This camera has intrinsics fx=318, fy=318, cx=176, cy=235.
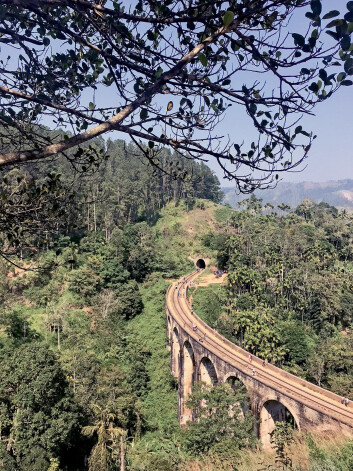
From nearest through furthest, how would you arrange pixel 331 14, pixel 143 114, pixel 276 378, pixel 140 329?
pixel 331 14
pixel 143 114
pixel 276 378
pixel 140 329

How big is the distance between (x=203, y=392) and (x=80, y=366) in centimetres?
924

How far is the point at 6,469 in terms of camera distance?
15172mm

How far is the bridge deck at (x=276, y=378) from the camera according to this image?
62.1 ft

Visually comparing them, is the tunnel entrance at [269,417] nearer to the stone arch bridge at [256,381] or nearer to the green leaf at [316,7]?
the stone arch bridge at [256,381]

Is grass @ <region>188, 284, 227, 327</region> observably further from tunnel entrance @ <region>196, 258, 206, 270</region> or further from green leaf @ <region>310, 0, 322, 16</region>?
green leaf @ <region>310, 0, 322, 16</region>

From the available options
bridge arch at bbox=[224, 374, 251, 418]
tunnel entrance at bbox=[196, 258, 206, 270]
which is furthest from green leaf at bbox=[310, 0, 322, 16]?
tunnel entrance at bbox=[196, 258, 206, 270]

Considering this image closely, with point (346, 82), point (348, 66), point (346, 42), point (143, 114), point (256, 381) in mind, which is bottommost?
point (256, 381)

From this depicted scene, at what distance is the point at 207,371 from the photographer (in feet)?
89.5

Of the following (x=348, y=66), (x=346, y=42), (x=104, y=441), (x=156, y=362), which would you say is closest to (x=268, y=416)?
(x=104, y=441)

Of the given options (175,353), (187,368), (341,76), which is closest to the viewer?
(341,76)

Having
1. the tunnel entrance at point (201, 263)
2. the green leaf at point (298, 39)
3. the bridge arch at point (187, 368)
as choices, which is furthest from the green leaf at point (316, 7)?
the tunnel entrance at point (201, 263)

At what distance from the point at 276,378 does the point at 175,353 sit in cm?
1255

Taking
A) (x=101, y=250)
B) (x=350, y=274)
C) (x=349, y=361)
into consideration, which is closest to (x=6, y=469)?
(x=349, y=361)

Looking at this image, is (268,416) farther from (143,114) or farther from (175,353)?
(143,114)
